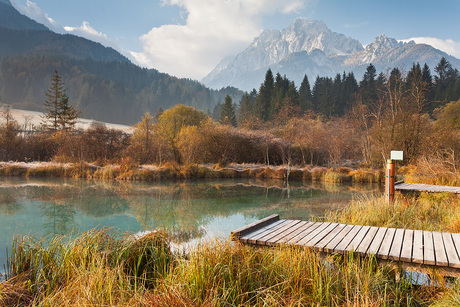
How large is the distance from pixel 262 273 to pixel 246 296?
31cm

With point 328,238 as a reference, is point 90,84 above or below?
above

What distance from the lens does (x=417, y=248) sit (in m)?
2.67

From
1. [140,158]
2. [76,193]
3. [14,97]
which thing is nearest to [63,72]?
[14,97]

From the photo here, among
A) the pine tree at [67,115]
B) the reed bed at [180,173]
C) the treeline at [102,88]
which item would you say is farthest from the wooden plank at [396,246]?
the treeline at [102,88]

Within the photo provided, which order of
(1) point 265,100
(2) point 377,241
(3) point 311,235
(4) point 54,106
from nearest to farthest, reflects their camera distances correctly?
(2) point 377,241 → (3) point 311,235 → (4) point 54,106 → (1) point 265,100

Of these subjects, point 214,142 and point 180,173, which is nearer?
point 180,173

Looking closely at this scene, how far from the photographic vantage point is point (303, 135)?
20438 mm

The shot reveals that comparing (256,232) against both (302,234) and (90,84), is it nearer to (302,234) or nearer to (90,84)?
(302,234)

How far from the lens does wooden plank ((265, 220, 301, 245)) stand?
9.30 ft

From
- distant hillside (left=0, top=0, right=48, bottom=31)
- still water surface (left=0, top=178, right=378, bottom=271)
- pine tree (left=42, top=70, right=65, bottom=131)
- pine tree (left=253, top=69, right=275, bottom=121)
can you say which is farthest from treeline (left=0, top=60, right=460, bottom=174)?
distant hillside (left=0, top=0, right=48, bottom=31)

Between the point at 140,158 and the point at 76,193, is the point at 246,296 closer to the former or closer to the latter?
the point at 76,193

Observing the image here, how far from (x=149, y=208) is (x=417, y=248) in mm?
5992

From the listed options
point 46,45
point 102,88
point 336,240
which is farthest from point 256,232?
point 46,45

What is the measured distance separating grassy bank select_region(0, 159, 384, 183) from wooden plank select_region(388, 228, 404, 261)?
37.7ft
